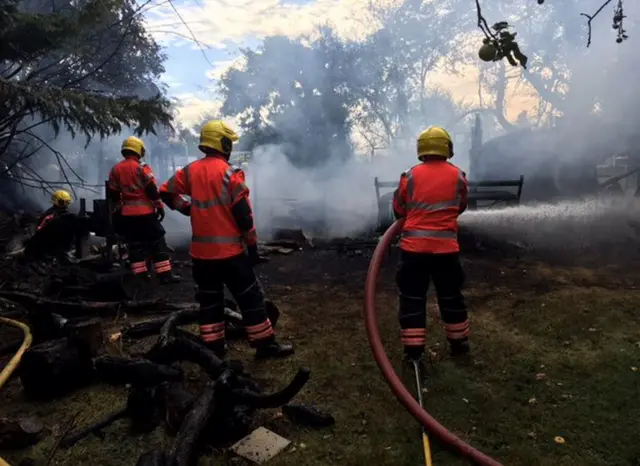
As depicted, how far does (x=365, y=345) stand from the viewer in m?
4.13

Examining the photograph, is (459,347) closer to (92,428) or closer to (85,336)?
(92,428)

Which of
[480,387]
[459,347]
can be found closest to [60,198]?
[459,347]

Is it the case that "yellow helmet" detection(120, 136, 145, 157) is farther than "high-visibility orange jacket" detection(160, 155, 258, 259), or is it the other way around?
"yellow helmet" detection(120, 136, 145, 157)

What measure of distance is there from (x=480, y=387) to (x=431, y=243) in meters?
1.14

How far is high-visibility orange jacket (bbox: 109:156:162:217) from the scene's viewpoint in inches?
234

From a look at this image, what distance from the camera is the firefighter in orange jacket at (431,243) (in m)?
3.61

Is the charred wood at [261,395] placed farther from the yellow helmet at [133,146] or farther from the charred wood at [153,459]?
the yellow helmet at [133,146]

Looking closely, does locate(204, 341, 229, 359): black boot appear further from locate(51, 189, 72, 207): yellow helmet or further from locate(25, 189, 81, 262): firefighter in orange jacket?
locate(51, 189, 72, 207): yellow helmet

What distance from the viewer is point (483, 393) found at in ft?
10.3

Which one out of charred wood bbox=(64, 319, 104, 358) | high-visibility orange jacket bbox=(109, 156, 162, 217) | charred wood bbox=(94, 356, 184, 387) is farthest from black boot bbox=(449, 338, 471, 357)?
high-visibility orange jacket bbox=(109, 156, 162, 217)

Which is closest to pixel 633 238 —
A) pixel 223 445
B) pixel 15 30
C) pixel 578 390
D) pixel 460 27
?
pixel 578 390

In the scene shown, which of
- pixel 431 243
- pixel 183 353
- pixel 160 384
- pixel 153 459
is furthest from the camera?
pixel 431 243

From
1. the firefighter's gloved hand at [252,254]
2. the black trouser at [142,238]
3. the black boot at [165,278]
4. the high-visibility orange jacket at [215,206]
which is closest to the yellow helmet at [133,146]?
the black trouser at [142,238]

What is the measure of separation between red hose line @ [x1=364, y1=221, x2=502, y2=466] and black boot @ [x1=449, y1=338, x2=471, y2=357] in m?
0.96
